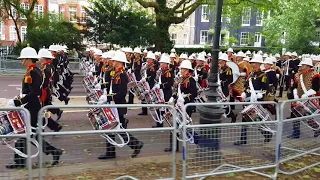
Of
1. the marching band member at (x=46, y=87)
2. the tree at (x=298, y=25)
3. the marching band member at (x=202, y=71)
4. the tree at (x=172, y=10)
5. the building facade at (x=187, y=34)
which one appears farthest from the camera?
the building facade at (x=187, y=34)

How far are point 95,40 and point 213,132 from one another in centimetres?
1978

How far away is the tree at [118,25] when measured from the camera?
2186 centimetres

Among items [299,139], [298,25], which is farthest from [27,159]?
[298,25]

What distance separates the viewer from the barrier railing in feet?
18.6

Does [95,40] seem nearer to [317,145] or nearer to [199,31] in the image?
[317,145]

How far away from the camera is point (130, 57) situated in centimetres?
1345

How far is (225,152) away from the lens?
5250 millimetres

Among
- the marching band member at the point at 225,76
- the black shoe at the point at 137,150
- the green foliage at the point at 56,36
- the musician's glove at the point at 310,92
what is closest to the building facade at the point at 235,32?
the green foliage at the point at 56,36

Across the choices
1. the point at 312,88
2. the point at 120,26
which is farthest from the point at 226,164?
the point at 120,26

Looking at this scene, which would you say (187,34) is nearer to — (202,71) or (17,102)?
(202,71)

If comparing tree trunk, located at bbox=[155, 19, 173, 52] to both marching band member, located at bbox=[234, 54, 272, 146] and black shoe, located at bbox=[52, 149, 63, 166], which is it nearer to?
marching band member, located at bbox=[234, 54, 272, 146]

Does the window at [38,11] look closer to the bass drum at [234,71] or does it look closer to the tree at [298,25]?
the tree at [298,25]

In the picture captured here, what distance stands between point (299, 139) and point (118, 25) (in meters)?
17.6

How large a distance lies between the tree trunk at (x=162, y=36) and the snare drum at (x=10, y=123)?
63.0 ft
